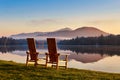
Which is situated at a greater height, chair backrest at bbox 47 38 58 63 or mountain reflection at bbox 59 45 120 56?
chair backrest at bbox 47 38 58 63

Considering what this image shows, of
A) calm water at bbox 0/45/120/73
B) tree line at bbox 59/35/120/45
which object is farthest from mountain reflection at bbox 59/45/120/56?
tree line at bbox 59/35/120/45

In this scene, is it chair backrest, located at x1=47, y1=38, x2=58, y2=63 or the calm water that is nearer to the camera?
chair backrest, located at x1=47, y1=38, x2=58, y2=63

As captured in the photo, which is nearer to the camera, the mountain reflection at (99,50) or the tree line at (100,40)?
the mountain reflection at (99,50)

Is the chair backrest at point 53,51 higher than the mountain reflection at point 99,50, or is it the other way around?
the chair backrest at point 53,51

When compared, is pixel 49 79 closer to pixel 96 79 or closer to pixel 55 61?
pixel 96 79

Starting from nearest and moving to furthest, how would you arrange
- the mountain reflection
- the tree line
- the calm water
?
the calm water < the mountain reflection < the tree line

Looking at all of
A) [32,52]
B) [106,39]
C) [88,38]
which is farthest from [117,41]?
[32,52]

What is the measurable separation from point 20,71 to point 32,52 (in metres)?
2.17

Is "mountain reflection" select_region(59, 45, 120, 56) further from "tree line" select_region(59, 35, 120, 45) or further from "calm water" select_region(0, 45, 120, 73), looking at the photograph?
"tree line" select_region(59, 35, 120, 45)

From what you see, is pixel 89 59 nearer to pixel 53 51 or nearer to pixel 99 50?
pixel 53 51

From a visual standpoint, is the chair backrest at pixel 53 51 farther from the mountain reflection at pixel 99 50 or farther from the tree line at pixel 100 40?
the tree line at pixel 100 40

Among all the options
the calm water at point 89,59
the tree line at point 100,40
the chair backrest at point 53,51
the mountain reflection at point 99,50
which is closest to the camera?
the chair backrest at point 53,51

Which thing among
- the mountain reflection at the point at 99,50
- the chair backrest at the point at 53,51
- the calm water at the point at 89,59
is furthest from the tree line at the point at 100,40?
the chair backrest at the point at 53,51

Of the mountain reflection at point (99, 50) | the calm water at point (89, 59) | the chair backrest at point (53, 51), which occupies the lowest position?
the calm water at point (89, 59)
